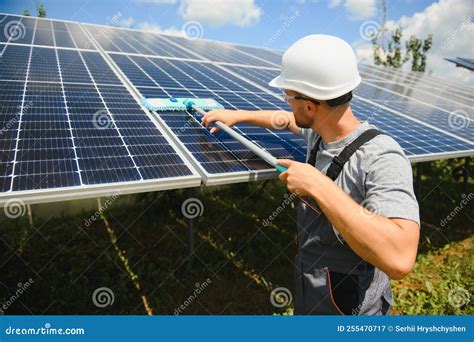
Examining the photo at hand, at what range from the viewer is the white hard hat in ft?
8.73

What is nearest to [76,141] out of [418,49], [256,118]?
[256,118]

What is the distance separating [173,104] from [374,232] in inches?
134

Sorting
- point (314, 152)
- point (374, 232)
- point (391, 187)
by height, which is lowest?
point (314, 152)

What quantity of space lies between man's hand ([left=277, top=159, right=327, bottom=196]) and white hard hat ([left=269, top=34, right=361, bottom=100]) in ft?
2.06

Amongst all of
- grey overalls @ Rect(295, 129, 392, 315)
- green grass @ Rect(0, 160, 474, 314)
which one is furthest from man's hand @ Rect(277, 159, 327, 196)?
green grass @ Rect(0, 160, 474, 314)

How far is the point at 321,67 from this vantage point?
8.75ft

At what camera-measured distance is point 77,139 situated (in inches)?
143

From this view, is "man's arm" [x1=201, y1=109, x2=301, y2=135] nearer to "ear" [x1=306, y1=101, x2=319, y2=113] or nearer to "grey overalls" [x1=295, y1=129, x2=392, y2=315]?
"grey overalls" [x1=295, y1=129, x2=392, y2=315]

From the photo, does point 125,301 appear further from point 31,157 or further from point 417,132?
point 417,132

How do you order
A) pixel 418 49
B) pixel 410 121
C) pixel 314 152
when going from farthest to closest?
pixel 418 49
pixel 410 121
pixel 314 152

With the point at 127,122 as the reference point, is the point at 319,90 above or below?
above

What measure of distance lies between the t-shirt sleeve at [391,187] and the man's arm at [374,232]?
0.20 feet

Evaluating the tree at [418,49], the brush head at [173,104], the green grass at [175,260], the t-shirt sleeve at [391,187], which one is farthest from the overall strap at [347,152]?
the tree at [418,49]

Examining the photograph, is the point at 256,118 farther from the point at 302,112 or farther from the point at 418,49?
the point at 418,49
